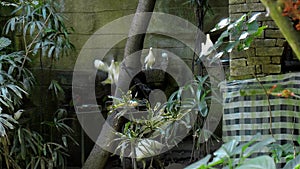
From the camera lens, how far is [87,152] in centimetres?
376

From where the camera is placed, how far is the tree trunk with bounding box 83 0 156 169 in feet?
9.80

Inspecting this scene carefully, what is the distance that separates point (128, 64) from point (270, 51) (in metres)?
1.04

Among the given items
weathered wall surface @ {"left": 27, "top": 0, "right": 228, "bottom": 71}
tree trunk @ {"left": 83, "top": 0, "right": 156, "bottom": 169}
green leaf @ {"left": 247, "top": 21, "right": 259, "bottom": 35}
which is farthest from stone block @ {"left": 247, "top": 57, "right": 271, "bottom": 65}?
weathered wall surface @ {"left": 27, "top": 0, "right": 228, "bottom": 71}

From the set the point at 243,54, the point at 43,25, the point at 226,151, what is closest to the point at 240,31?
the point at 243,54

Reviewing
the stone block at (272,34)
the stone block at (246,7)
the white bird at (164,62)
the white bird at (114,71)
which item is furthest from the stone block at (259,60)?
the white bird at (164,62)

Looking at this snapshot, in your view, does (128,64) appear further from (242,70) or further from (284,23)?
(284,23)

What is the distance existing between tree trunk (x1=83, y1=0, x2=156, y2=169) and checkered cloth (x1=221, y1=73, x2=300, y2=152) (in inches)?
36.2

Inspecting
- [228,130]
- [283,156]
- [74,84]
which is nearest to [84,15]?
[74,84]

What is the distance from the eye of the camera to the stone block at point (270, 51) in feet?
7.73

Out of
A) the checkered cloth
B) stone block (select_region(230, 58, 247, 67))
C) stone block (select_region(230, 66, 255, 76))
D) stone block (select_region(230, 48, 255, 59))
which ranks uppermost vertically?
stone block (select_region(230, 48, 255, 59))

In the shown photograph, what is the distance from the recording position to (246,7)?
93.7 inches

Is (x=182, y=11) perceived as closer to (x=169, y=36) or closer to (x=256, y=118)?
(x=169, y=36)

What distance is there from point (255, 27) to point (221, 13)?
1.95 m

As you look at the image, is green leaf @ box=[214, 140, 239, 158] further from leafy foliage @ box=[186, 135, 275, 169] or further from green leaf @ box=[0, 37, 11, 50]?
green leaf @ box=[0, 37, 11, 50]
